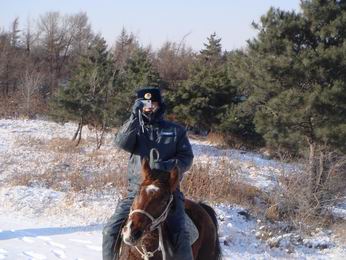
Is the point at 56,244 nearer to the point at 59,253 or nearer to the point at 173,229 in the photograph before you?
the point at 59,253

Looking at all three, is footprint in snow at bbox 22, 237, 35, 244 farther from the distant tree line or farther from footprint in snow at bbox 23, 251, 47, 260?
the distant tree line

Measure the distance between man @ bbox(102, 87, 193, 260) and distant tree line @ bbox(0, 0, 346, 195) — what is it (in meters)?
8.55

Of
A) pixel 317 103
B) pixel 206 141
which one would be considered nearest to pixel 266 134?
pixel 317 103

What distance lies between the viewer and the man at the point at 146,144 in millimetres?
4191

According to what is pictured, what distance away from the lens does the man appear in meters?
4.19

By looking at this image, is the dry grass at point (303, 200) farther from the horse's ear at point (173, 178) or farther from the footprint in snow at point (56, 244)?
the horse's ear at point (173, 178)

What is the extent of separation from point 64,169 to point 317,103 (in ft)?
25.5

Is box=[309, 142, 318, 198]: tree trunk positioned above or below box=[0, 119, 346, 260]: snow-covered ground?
above

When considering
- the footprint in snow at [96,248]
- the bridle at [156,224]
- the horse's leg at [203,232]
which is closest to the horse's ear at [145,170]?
the bridle at [156,224]

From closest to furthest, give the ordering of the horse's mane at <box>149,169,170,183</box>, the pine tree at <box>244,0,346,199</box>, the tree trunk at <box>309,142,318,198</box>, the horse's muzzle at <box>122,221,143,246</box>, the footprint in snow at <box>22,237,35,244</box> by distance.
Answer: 1. the horse's muzzle at <box>122,221,143,246</box>
2. the horse's mane at <box>149,169,170,183</box>
3. the footprint in snow at <box>22,237,35,244</box>
4. the tree trunk at <box>309,142,318,198</box>
5. the pine tree at <box>244,0,346,199</box>

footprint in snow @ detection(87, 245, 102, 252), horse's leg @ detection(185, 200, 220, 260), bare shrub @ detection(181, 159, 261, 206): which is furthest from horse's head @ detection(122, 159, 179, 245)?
bare shrub @ detection(181, 159, 261, 206)

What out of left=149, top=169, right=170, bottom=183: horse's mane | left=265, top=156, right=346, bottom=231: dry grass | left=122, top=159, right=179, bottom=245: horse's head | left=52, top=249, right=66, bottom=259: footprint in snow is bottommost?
left=52, top=249, right=66, bottom=259: footprint in snow

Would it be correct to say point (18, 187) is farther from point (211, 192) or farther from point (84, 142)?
point (84, 142)

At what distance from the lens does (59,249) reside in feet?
25.1
